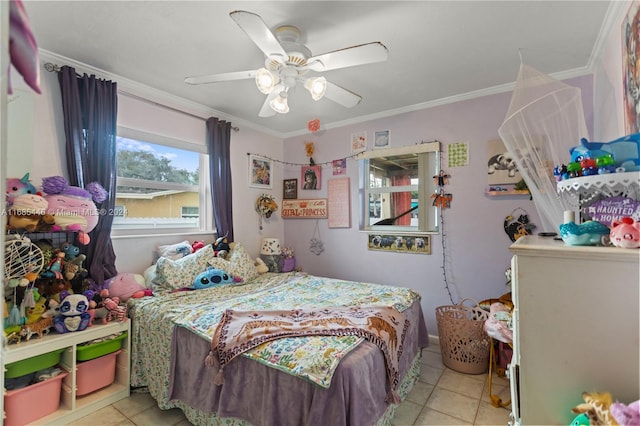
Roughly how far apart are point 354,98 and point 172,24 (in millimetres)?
1258

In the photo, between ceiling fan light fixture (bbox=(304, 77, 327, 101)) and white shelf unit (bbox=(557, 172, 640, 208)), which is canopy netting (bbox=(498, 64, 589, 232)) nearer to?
white shelf unit (bbox=(557, 172, 640, 208))

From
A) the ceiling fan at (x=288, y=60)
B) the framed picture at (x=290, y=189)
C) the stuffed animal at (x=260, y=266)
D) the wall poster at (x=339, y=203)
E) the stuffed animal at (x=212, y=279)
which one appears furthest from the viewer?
the framed picture at (x=290, y=189)

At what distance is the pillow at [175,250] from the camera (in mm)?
2746

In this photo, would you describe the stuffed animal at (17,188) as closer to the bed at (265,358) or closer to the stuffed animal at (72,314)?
the stuffed animal at (72,314)

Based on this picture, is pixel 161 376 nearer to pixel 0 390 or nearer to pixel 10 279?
pixel 10 279

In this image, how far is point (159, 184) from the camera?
291cm

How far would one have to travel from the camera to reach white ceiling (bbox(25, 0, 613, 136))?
1.69 metres

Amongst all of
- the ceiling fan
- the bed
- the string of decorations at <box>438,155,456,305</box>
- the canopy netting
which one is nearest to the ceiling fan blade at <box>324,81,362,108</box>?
the ceiling fan

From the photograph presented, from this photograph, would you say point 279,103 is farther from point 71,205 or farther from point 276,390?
point 276,390

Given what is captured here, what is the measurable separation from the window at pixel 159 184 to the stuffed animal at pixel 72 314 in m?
0.79

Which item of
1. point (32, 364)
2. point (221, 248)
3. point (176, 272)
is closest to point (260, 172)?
point (221, 248)

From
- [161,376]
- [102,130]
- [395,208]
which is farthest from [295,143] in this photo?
[161,376]

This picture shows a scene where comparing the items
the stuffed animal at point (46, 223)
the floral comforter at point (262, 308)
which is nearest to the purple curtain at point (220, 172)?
the floral comforter at point (262, 308)

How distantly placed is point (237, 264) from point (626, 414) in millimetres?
2730
